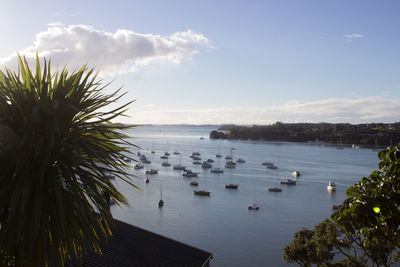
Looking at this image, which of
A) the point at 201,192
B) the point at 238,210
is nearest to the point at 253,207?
the point at 238,210

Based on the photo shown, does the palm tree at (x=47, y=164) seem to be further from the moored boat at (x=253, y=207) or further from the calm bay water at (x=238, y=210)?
the moored boat at (x=253, y=207)

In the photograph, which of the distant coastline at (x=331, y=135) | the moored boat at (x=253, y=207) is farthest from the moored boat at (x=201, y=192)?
the distant coastline at (x=331, y=135)

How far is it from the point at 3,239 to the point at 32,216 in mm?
371

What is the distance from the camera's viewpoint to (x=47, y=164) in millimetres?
Result: 3773

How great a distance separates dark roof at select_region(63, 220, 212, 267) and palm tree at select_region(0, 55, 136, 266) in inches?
198

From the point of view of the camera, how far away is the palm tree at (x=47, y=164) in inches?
145

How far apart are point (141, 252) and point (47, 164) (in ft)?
25.7

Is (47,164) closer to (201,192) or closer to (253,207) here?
(253,207)

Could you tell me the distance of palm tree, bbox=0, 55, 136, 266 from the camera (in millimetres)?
3688

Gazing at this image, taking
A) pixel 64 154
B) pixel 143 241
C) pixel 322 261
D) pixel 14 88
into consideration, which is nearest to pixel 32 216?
pixel 64 154

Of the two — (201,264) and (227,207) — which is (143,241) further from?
(227,207)

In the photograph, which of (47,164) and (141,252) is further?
(141,252)

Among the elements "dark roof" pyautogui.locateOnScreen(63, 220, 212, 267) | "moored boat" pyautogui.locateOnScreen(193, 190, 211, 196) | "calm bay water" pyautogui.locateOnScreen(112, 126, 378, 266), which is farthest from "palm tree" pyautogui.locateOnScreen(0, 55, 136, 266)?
"moored boat" pyautogui.locateOnScreen(193, 190, 211, 196)

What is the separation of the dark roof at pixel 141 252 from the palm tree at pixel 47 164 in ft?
16.5
